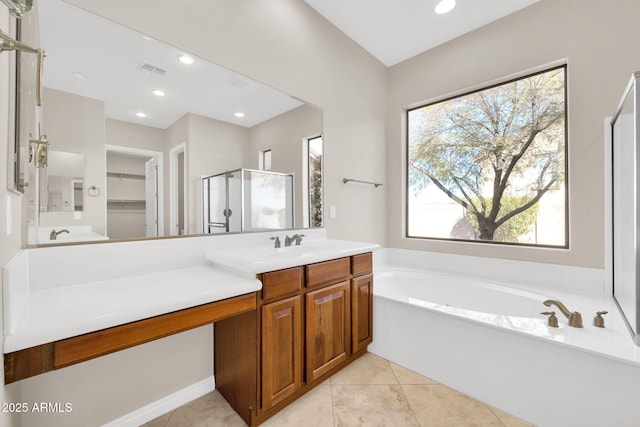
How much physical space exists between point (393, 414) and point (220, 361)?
3.49 ft

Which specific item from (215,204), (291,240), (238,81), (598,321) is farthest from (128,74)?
(598,321)

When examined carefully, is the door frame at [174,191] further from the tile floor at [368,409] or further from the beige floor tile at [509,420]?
the beige floor tile at [509,420]

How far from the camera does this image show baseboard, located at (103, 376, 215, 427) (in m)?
1.37

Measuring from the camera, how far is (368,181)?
2943 millimetres

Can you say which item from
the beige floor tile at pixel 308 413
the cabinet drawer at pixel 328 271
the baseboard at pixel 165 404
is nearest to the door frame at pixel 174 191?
the cabinet drawer at pixel 328 271

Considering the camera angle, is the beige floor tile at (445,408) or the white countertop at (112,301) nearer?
the white countertop at (112,301)

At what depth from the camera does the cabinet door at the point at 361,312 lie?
1.91 m

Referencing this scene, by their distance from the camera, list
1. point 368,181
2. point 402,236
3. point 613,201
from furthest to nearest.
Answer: point 402,236 → point 368,181 → point 613,201

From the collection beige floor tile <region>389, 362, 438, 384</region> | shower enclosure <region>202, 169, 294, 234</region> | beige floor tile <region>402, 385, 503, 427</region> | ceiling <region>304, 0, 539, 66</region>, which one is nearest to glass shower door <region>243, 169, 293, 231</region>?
shower enclosure <region>202, 169, 294, 234</region>

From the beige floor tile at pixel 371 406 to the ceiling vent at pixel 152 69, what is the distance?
217 cm

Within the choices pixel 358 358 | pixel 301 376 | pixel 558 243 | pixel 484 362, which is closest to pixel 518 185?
pixel 558 243

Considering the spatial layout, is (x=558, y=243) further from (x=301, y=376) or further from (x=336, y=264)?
(x=301, y=376)

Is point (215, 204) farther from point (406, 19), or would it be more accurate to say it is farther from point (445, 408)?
point (406, 19)

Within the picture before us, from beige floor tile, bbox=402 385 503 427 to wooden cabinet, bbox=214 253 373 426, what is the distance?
18.8 inches
